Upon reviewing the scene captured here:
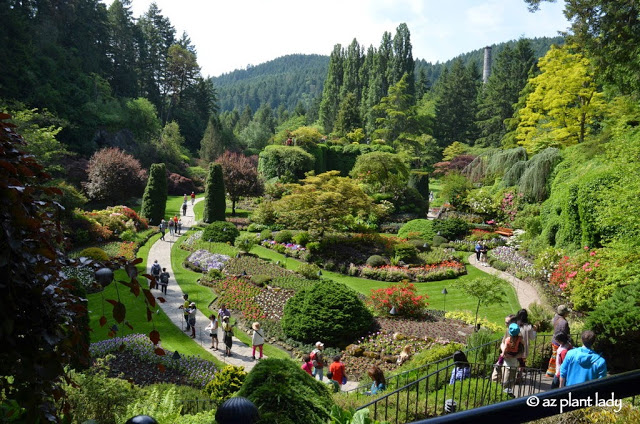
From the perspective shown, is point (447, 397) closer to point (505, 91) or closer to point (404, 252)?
point (404, 252)

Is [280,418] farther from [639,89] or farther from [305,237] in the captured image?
[305,237]

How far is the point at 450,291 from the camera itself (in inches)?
750

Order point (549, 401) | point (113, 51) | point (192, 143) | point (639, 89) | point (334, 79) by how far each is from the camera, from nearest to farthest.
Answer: point (549, 401) → point (639, 89) → point (113, 51) → point (192, 143) → point (334, 79)

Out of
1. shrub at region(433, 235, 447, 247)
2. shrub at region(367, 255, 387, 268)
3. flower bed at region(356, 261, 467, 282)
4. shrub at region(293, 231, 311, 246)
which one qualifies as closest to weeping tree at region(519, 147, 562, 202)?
shrub at region(433, 235, 447, 247)

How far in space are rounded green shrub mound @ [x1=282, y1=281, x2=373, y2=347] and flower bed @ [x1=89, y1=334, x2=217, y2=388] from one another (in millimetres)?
2984

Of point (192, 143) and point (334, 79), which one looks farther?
point (334, 79)

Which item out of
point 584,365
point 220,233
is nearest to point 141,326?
point 220,233

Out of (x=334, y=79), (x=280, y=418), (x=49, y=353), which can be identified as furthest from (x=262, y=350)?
(x=334, y=79)

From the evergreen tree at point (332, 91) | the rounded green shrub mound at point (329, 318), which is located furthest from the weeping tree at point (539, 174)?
the evergreen tree at point (332, 91)

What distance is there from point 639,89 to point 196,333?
15.9 metres

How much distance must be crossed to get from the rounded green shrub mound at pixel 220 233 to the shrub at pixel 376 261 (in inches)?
331

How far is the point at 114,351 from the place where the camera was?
1248 centimetres

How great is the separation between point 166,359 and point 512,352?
8.38 meters

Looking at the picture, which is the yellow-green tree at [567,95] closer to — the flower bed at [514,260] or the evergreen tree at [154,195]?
the flower bed at [514,260]
